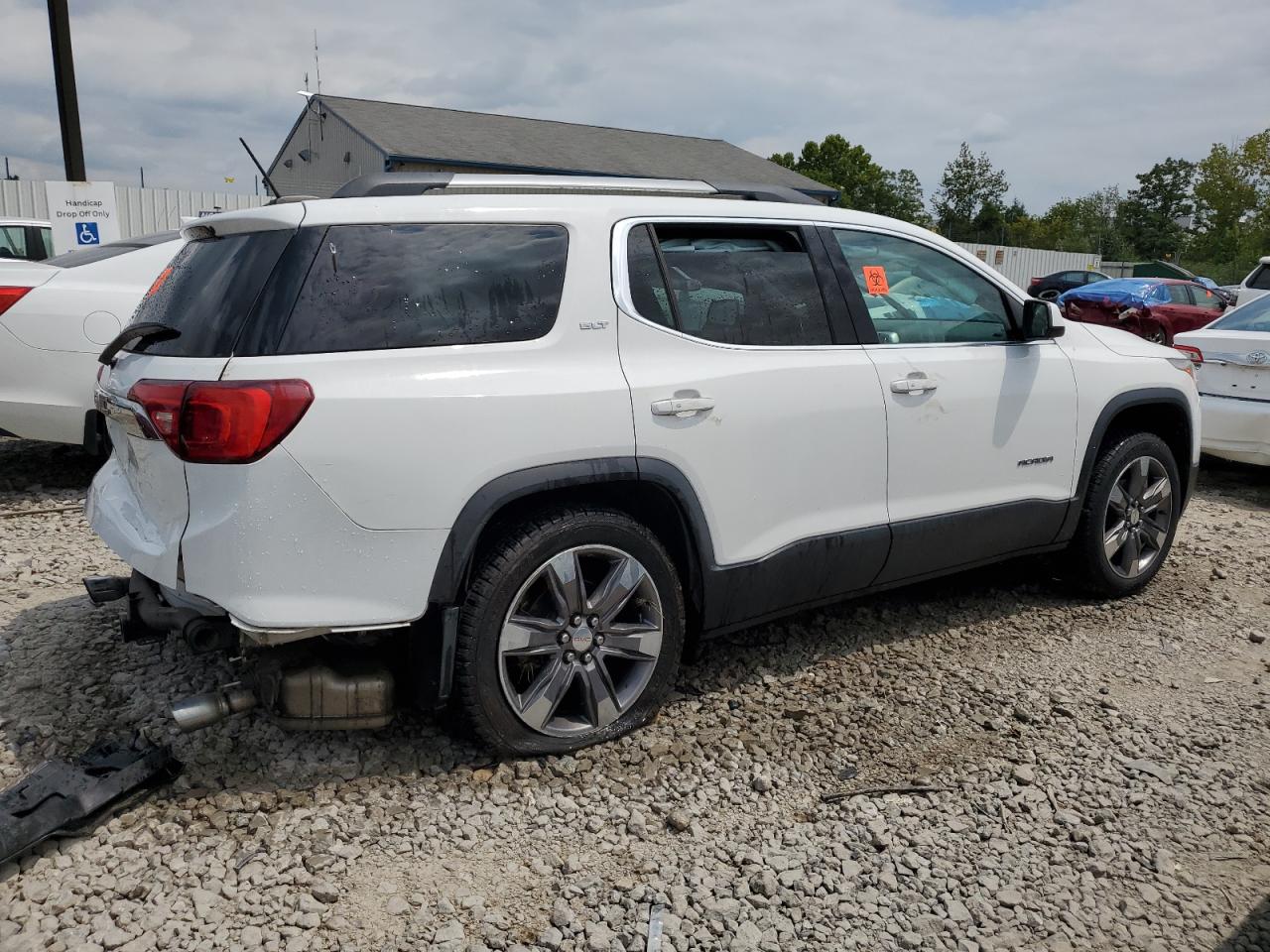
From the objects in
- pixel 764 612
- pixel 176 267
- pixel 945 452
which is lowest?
pixel 764 612

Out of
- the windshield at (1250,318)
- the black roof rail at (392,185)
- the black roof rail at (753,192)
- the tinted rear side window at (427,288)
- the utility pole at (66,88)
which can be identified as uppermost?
the utility pole at (66,88)

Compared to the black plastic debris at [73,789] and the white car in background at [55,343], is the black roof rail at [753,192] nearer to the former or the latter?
the black plastic debris at [73,789]

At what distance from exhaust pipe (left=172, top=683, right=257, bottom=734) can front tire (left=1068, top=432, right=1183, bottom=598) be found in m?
3.61

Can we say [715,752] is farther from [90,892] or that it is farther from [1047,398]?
[1047,398]

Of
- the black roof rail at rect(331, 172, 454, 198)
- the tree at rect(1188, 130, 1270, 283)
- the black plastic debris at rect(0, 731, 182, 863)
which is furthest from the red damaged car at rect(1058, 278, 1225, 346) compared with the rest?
the tree at rect(1188, 130, 1270, 283)

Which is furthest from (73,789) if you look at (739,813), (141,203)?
(141,203)

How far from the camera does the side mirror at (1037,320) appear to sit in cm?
420

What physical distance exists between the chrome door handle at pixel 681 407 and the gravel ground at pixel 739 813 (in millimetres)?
1117

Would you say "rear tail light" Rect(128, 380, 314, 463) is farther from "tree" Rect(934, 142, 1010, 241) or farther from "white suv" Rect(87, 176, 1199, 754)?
"tree" Rect(934, 142, 1010, 241)

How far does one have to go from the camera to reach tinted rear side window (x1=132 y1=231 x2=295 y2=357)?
2797mm

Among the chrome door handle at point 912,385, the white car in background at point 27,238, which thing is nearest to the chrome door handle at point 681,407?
the chrome door handle at point 912,385

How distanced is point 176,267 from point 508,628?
1.61 m

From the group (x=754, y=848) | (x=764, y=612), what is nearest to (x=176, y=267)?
(x=764, y=612)

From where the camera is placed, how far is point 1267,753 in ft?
11.2
